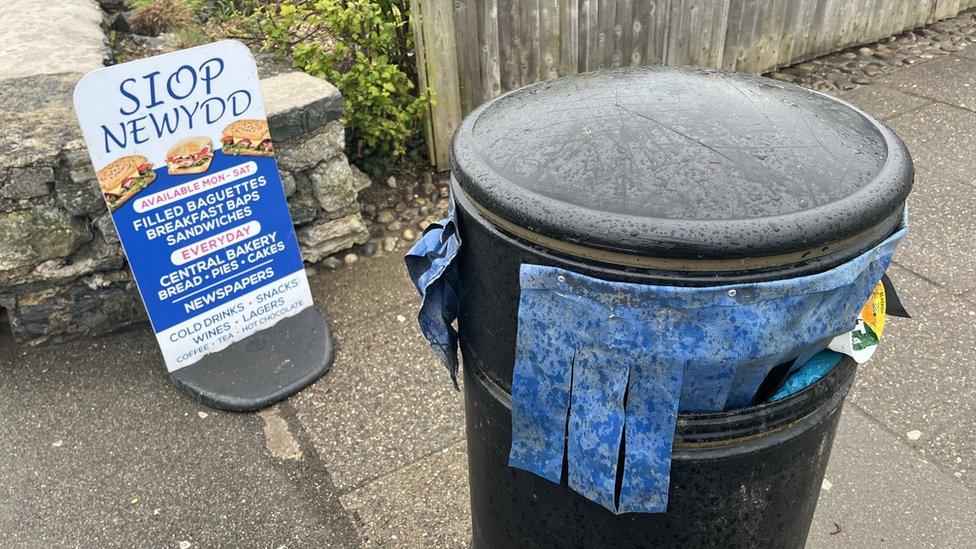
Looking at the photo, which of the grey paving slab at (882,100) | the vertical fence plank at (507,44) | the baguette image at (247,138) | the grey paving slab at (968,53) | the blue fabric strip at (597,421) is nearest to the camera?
the blue fabric strip at (597,421)

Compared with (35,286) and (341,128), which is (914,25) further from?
(35,286)

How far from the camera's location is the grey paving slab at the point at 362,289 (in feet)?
12.9

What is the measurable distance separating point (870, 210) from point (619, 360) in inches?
21.7

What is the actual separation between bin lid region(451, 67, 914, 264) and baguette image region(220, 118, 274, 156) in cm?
179

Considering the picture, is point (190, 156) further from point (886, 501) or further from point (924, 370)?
point (924, 370)

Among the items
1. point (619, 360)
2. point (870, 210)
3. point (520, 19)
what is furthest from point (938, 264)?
point (619, 360)

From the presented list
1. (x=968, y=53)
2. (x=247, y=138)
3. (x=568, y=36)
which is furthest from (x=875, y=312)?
(x=968, y=53)

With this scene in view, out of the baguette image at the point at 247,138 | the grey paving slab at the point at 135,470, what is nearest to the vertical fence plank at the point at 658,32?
the baguette image at the point at 247,138

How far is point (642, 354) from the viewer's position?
1462 millimetres

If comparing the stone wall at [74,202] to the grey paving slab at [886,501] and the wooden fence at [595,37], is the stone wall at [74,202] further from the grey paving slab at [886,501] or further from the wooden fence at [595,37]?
the grey paving slab at [886,501]

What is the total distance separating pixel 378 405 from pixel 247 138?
1.30 meters

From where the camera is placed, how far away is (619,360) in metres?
1.49

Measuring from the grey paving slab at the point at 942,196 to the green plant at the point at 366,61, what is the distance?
292 centimetres

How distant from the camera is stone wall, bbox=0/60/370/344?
10.9 ft
